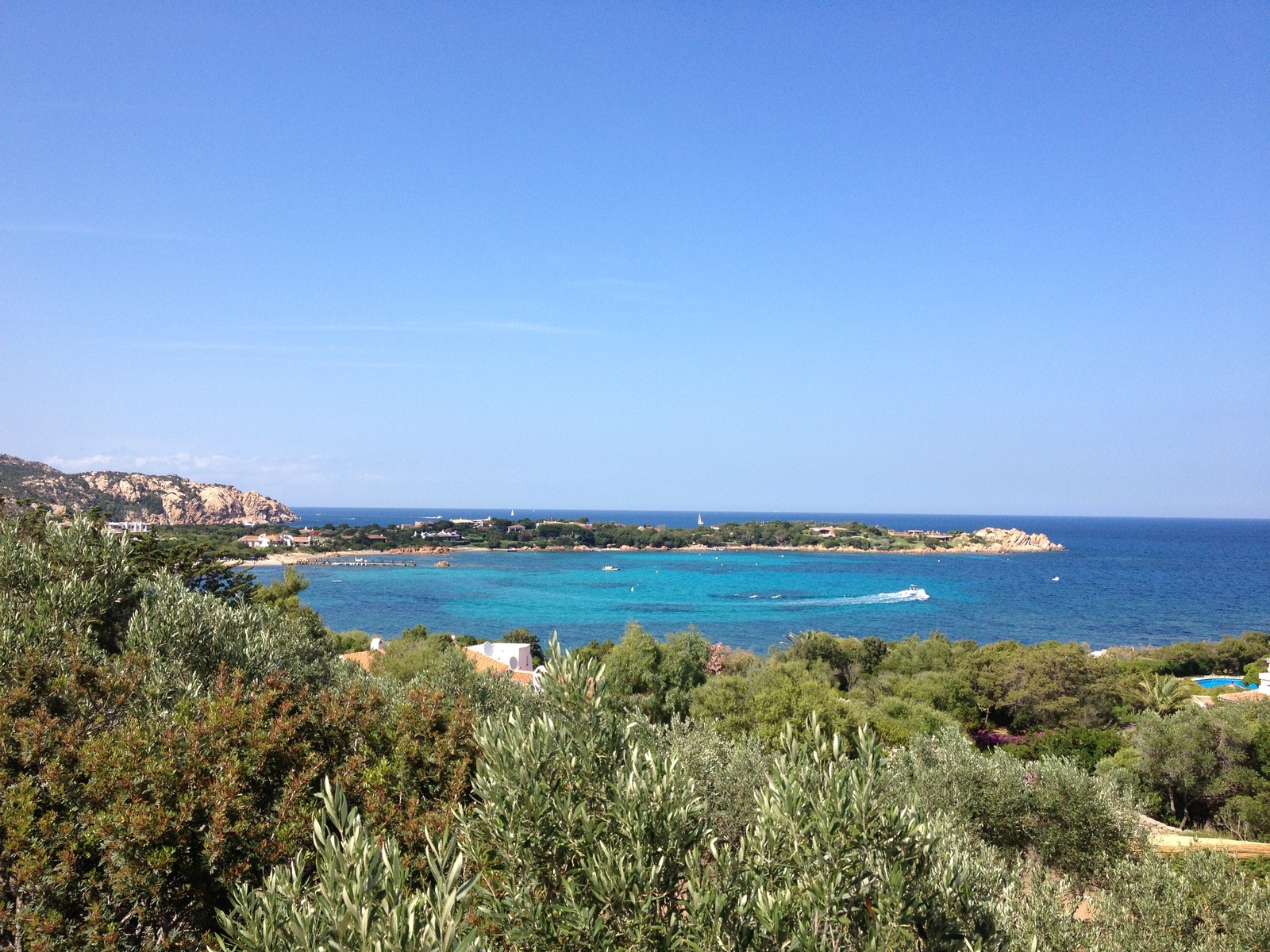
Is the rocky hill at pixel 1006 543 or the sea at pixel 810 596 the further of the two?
the rocky hill at pixel 1006 543

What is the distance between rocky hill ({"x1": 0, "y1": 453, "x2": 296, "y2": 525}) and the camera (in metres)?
57.8

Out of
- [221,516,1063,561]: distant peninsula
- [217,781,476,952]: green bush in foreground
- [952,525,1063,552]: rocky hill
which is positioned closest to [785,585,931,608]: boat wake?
[221,516,1063,561]: distant peninsula

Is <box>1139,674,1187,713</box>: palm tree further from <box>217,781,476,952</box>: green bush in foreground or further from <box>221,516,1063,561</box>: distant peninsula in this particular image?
<box>221,516,1063,561</box>: distant peninsula

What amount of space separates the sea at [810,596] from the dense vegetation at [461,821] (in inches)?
814

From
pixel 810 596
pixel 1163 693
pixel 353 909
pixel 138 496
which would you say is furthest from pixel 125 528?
pixel 138 496

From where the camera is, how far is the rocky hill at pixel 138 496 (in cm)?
5775

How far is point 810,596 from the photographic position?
76812mm

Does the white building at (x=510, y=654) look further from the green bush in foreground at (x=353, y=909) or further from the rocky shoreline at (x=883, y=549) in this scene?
the rocky shoreline at (x=883, y=549)

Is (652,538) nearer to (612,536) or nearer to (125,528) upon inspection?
(612,536)

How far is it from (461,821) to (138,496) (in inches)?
4787

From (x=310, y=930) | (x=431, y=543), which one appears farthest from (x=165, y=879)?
(x=431, y=543)

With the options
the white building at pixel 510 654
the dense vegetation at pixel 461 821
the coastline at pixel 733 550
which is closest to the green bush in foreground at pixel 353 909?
the dense vegetation at pixel 461 821

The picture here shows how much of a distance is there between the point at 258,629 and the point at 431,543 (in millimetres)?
125747

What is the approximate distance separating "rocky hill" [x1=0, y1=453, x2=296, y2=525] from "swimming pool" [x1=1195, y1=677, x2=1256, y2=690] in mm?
44384
